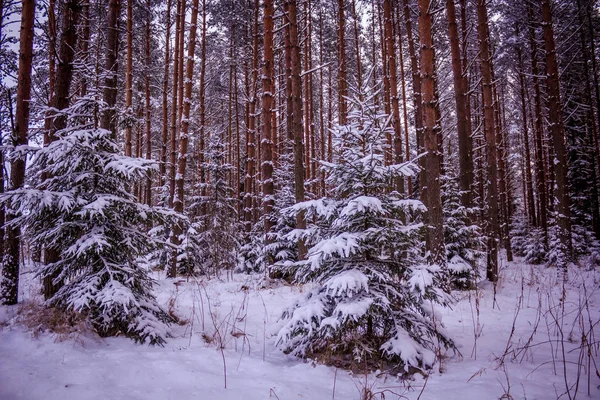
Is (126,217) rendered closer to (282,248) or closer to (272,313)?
(272,313)

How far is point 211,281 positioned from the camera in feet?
31.9

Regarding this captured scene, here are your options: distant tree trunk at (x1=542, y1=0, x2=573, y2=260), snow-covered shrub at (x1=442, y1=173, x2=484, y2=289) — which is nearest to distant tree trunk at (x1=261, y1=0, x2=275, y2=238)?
snow-covered shrub at (x1=442, y1=173, x2=484, y2=289)

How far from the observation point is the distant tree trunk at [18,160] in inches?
228

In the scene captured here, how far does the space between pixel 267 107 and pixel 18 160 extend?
596 cm

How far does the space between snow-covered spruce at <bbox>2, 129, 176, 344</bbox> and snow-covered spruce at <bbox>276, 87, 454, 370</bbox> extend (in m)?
2.03

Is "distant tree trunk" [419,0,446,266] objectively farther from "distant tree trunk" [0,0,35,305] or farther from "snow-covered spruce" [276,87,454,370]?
"distant tree trunk" [0,0,35,305]

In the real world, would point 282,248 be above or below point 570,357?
above

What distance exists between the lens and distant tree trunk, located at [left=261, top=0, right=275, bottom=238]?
901 cm

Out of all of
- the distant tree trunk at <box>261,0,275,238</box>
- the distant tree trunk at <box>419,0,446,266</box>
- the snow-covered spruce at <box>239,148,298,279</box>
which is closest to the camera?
the distant tree trunk at <box>419,0,446,266</box>

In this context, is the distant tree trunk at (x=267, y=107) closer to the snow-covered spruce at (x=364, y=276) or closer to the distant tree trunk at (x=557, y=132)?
the snow-covered spruce at (x=364, y=276)

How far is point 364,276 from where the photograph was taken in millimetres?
3564

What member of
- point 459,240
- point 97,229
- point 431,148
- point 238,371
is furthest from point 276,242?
point 238,371

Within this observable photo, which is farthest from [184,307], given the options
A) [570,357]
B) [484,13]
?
[484,13]

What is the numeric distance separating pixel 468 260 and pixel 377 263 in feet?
20.8
